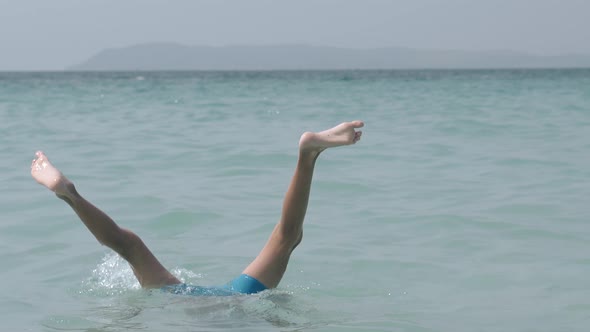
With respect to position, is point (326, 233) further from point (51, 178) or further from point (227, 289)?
point (51, 178)

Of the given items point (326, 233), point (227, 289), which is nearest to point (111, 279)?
point (227, 289)

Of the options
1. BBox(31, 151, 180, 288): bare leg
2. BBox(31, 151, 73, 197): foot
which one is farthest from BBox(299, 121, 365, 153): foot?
BBox(31, 151, 73, 197): foot

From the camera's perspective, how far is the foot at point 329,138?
436cm

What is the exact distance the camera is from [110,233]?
13.6 feet

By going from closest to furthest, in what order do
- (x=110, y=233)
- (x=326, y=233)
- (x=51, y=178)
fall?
1. (x=110, y=233)
2. (x=51, y=178)
3. (x=326, y=233)

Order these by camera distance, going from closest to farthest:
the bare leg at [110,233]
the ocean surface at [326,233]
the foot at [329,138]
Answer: the bare leg at [110,233]
the foot at [329,138]
the ocean surface at [326,233]

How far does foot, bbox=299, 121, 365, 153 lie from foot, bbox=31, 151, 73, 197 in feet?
3.95

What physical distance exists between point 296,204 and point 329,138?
385 mm

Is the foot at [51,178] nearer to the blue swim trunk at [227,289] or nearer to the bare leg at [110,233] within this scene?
the bare leg at [110,233]

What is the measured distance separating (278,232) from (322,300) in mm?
623

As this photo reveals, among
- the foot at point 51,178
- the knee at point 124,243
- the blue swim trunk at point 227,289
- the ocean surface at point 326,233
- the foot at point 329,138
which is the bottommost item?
the ocean surface at point 326,233

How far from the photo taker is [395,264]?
5633 mm

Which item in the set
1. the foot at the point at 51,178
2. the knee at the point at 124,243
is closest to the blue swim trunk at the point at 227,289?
the knee at the point at 124,243

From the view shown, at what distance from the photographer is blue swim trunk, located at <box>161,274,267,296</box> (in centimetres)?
438
